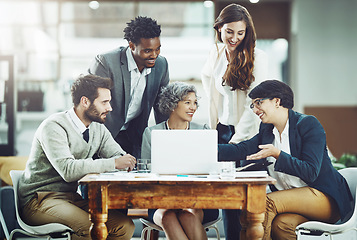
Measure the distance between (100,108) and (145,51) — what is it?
567 mm

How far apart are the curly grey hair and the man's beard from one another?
0.46 m

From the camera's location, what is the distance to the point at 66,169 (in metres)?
3.07

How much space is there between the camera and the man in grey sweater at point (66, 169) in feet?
10.1

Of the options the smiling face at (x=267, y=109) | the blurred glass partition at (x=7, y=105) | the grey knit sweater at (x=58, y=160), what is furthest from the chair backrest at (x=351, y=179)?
the blurred glass partition at (x=7, y=105)

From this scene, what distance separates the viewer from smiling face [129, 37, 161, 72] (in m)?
3.67

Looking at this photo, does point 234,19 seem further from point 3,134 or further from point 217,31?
point 3,134

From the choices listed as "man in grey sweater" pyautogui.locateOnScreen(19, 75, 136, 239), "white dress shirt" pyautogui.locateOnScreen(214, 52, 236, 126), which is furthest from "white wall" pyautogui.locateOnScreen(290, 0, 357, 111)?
"man in grey sweater" pyautogui.locateOnScreen(19, 75, 136, 239)

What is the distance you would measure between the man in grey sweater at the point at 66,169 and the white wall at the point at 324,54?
4682 mm

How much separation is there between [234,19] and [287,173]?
1.14 m

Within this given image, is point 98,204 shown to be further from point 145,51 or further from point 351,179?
point 351,179

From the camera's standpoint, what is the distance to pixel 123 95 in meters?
3.72

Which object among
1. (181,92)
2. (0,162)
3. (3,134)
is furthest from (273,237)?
(3,134)

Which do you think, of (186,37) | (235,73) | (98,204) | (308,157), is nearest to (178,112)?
(235,73)

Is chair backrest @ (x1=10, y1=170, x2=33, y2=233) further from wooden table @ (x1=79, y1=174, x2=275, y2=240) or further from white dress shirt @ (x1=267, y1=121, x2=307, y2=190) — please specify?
white dress shirt @ (x1=267, y1=121, x2=307, y2=190)
